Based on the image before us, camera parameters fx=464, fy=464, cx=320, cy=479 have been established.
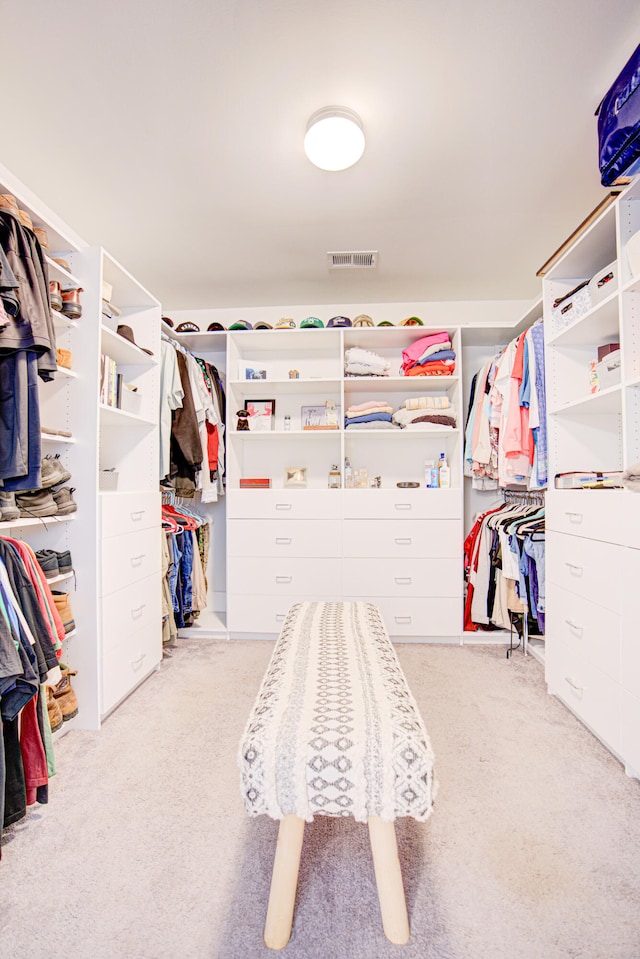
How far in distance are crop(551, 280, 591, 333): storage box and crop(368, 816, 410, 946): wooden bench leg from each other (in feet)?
6.80

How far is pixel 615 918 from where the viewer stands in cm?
106

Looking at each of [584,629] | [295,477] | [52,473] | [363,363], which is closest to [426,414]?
[363,363]

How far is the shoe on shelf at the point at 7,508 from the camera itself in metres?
1.48

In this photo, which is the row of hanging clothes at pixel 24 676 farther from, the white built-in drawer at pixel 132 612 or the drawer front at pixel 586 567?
the drawer front at pixel 586 567

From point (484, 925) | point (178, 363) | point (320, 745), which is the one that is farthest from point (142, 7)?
point (484, 925)

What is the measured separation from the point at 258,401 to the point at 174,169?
1.68 metres

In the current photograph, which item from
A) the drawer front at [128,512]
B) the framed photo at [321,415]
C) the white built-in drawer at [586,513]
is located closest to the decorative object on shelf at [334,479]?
the framed photo at [321,415]

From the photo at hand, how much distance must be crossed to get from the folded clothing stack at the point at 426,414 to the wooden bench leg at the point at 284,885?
248cm

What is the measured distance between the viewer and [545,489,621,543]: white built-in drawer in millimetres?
1694

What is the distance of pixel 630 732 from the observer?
1.55 m

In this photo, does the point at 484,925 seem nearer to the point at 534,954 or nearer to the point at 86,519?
the point at 534,954

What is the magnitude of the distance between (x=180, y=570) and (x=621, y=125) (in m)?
2.91

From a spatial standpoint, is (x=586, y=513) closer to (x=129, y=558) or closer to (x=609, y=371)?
(x=609, y=371)

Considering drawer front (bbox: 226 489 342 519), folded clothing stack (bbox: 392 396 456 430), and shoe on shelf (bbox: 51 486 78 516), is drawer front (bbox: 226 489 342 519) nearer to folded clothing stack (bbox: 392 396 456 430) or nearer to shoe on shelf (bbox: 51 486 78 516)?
folded clothing stack (bbox: 392 396 456 430)
